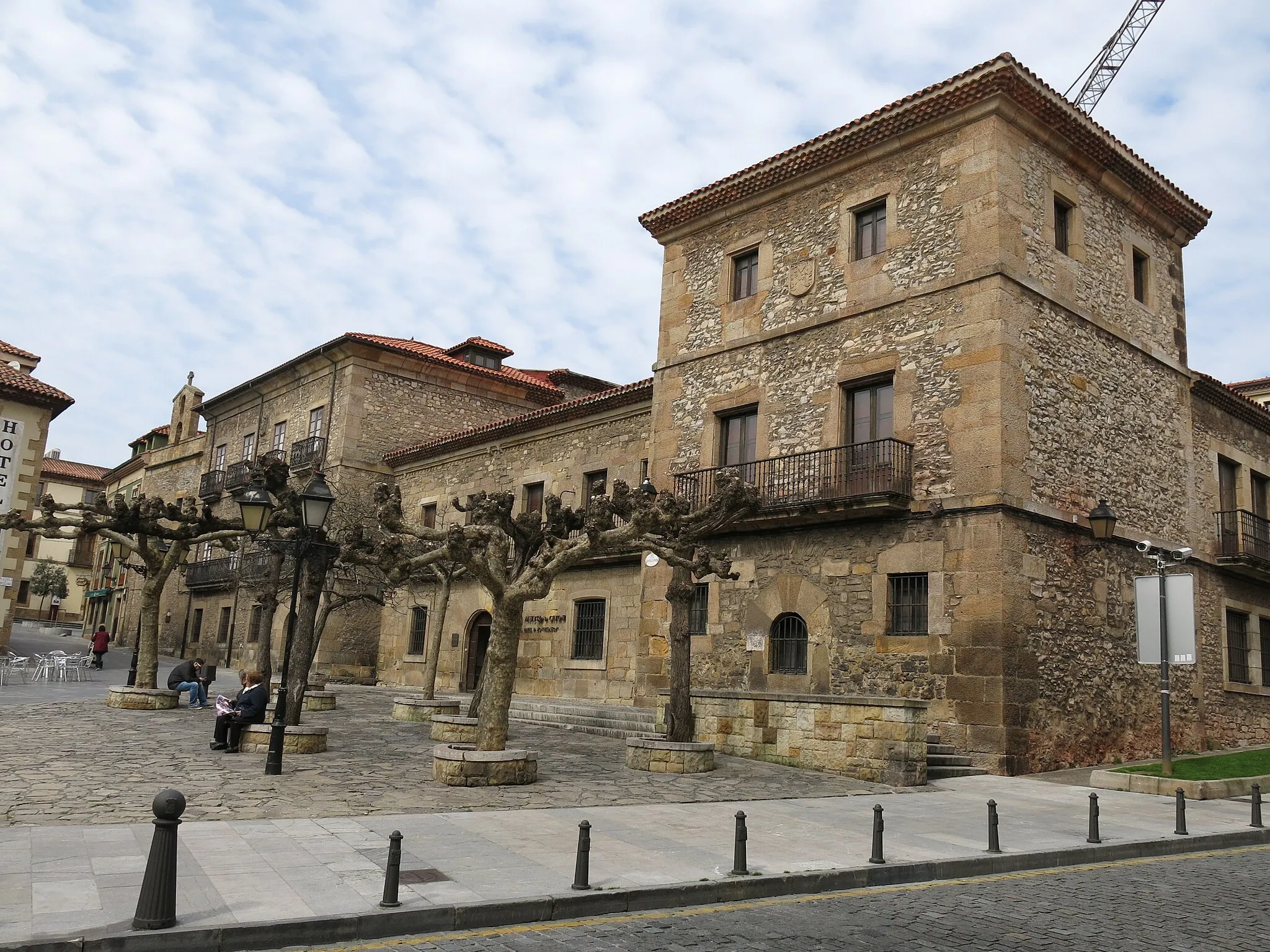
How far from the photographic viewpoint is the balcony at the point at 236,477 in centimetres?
3272

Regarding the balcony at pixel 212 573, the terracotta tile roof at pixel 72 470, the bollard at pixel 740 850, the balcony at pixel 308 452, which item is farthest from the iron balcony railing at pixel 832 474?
the terracotta tile roof at pixel 72 470

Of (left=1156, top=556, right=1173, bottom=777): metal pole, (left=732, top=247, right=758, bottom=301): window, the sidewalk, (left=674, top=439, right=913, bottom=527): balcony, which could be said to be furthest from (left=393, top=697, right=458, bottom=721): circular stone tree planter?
(left=1156, top=556, right=1173, bottom=777): metal pole

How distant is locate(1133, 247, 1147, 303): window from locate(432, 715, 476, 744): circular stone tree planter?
1441cm

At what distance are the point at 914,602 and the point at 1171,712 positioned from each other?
19.3 ft

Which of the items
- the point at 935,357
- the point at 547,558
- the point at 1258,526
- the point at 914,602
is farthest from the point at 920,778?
the point at 1258,526

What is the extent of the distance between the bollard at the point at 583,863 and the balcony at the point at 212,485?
32.0m

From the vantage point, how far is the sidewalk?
18.5 feet

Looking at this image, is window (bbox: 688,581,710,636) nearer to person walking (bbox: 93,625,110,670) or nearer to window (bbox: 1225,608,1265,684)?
window (bbox: 1225,608,1265,684)

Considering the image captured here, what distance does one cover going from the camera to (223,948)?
5.12m

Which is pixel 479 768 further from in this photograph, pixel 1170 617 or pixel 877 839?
pixel 1170 617

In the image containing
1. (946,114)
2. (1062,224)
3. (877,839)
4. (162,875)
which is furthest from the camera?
(1062,224)

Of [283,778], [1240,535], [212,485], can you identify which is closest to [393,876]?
[283,778]

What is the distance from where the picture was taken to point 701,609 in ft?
60.5

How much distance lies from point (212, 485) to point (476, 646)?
50.7 ft
